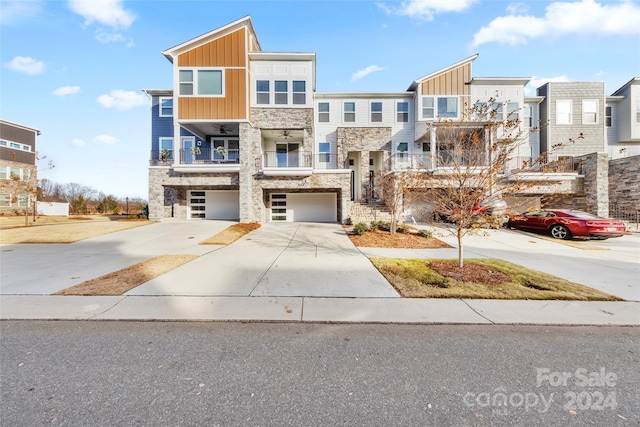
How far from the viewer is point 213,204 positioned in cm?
1791

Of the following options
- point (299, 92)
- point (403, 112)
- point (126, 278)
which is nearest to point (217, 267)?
point (126, 278)

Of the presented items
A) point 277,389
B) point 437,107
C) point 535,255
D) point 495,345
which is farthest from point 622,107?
point 277,389

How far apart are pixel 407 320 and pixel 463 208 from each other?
119 inches

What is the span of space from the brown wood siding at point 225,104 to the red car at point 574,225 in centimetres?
1535

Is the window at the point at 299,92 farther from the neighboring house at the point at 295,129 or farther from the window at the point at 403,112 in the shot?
the window at the point at 403,112

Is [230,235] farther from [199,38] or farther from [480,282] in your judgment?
[199,38]

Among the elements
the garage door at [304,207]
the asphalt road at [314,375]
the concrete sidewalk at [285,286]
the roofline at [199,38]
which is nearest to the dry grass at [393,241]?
the concrete sidewalk at [285,286]

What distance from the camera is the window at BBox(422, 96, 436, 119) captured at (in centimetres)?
1794

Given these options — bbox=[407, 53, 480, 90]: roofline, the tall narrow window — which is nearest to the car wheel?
bbox=[407, 53, 480, 90]: roofline

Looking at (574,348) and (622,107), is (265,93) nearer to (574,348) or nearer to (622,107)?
(574,348)

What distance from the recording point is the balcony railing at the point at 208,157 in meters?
16.0

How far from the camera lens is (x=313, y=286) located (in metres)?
4.97

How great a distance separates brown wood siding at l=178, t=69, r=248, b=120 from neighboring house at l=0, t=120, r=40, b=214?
768 inches

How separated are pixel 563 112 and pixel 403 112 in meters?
12.1
